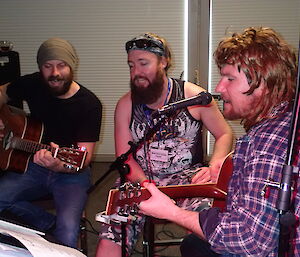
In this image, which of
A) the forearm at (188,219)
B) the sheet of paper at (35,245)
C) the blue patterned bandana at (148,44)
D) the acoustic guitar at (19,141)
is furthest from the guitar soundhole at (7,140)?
the sheet of paper at (35,245)

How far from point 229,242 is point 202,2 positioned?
3441 millimetres

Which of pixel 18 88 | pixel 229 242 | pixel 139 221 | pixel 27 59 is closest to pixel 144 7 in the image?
pixel 27 59

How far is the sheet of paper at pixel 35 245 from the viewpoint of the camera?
788 millimetres

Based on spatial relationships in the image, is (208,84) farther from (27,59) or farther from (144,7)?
(27,59)

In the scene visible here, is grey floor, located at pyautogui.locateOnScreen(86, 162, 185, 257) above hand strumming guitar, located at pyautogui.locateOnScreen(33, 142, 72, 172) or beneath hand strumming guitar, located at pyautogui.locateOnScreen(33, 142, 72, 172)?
beneath

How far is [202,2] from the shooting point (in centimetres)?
418

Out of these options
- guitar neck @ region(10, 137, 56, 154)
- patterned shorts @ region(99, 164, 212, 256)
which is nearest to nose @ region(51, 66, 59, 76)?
guitar neck @ region(10, 137, 56, 154)

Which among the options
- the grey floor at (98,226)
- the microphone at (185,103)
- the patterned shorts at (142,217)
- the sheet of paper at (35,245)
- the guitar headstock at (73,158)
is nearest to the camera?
the sheet of paper at (35,245)

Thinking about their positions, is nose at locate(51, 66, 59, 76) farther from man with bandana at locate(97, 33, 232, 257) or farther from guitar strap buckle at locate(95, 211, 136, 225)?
guitar strap buckle at locate(95, 211, 136, 225)

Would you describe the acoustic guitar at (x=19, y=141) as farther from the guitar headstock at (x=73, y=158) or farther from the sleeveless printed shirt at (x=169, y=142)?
the sleeveless printed shirt at (x=169, y=142)

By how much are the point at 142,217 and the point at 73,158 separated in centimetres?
52

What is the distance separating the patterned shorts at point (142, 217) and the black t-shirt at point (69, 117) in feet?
1.79

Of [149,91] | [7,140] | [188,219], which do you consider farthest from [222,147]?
[7,140]

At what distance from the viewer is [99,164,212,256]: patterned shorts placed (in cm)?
199
